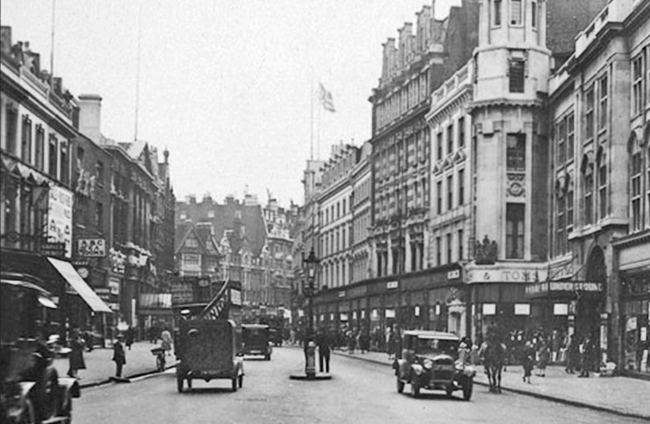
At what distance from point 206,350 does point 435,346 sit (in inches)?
232

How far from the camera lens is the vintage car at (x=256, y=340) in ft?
193

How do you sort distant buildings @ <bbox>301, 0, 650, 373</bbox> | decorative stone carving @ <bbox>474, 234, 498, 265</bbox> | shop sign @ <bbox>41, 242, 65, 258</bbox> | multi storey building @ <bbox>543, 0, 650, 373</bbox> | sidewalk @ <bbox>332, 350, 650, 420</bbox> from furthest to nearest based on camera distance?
decorative stone carving @ <bbox>474, 234, 498, 265</bbox>
distant buildings @ <bbox>301, 0, 650, 373</bbox>
multi storey building @ <bbox>543, 0, 650, 373</bbox>
sidewalk @ <bbox>332, 350, 650, 420</bbox>
shop sign @ <bbox>41, 242, 65, 258</bbox>

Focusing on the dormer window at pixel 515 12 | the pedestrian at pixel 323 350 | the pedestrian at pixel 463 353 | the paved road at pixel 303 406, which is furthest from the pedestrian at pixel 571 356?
the dormer window at pixel 515 12

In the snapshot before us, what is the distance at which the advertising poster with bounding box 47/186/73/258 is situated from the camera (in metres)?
8.12

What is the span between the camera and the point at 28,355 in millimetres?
11531

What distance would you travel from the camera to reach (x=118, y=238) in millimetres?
17203

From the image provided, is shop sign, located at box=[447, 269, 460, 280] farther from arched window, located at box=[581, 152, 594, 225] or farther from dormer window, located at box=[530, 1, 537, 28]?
arched window, located at box=[581, 152, 594, 225]

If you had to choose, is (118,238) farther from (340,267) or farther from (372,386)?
(340,267)

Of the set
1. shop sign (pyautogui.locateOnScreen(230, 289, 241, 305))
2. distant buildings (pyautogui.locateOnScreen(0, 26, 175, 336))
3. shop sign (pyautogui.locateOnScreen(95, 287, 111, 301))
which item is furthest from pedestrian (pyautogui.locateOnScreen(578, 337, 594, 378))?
shop sign (pyautogui.locateOnScreen(95, 287, 111, 301))

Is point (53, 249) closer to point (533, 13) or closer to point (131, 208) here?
point (131, 208)

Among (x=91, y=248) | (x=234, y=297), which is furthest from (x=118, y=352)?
(x=91, y=248)

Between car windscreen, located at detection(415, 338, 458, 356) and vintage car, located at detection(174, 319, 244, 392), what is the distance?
4872 mm

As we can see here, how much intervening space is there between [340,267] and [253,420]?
7456 cm

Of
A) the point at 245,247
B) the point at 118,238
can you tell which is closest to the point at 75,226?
the point at 118,238
